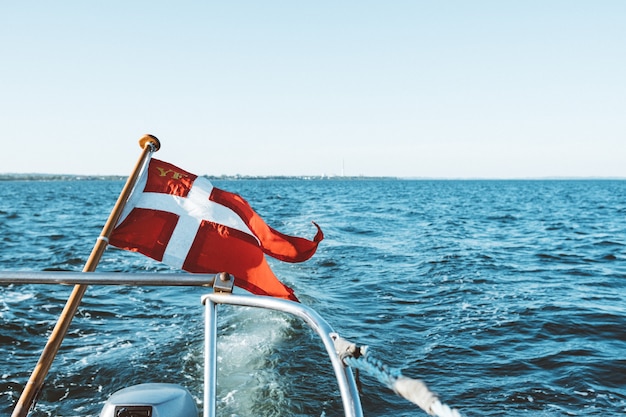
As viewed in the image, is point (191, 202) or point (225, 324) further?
point (225, 324)

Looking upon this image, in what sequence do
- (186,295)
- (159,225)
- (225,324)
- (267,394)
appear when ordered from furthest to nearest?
(186,295)
(225,324)
(267,394)
(159,225)

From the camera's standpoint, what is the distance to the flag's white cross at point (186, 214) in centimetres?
405

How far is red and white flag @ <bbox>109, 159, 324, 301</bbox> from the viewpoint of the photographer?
3.95 meters

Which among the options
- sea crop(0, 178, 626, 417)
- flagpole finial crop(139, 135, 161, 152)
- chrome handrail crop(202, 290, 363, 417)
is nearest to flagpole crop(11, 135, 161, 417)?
flagpole finial crop(139, 135, 161, 152)

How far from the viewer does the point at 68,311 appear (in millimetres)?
3115

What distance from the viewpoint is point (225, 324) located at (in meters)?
8.60

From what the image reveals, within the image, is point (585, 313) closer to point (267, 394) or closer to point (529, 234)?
point (267, 394)

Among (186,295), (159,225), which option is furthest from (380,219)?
(159,225)

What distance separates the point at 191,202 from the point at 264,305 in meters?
2.06

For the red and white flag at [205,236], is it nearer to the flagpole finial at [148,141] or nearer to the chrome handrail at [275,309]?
the flagpole finial at [148,141]

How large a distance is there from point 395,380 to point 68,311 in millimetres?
2269

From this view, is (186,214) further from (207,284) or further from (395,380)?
(395,380)

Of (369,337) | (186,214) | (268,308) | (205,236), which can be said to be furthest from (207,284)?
(369,337)

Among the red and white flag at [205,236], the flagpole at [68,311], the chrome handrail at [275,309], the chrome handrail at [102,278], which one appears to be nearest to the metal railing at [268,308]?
the chrome handrail at [275,309]
